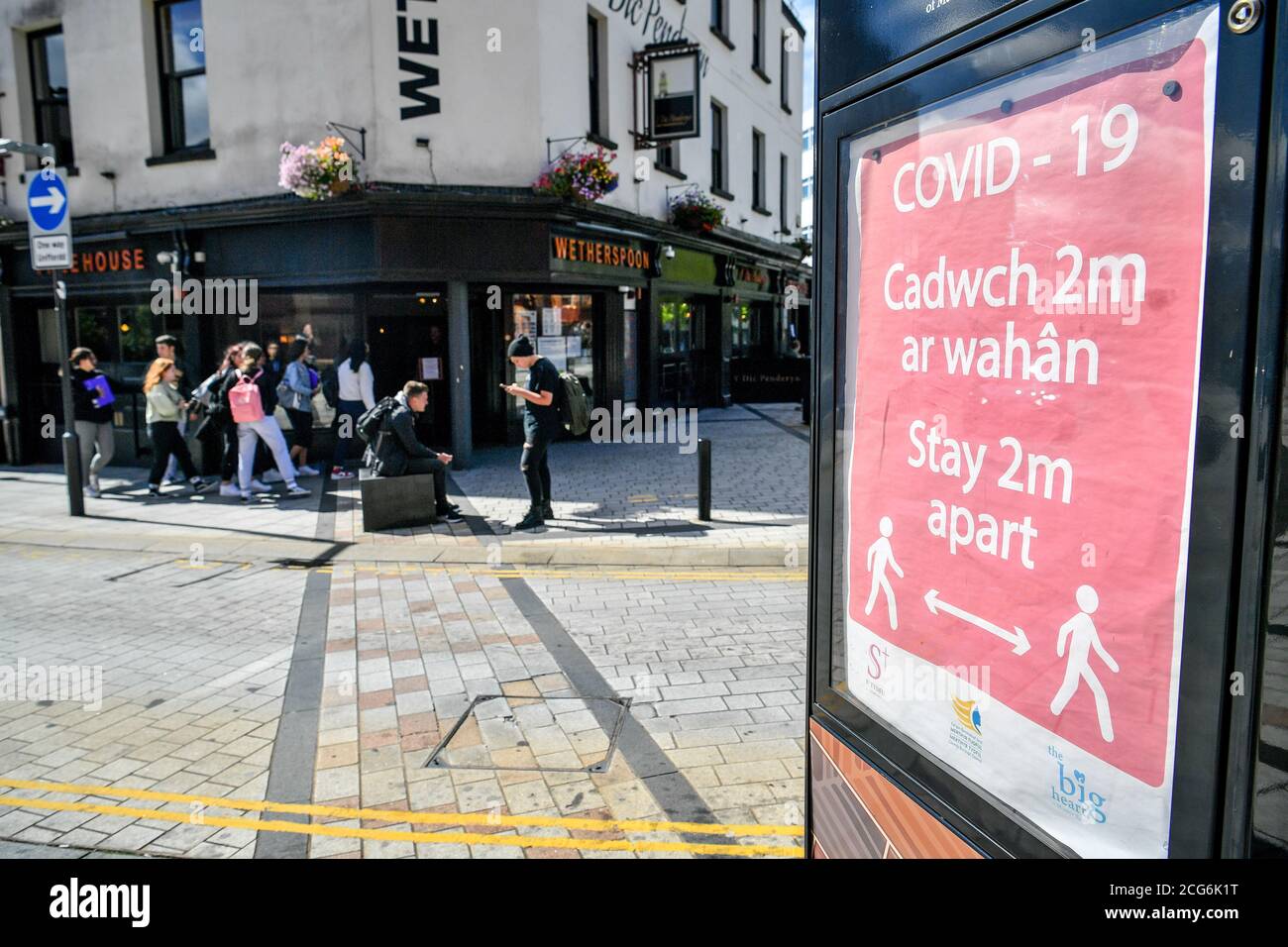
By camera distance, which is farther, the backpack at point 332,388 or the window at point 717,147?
the window at point 717,147

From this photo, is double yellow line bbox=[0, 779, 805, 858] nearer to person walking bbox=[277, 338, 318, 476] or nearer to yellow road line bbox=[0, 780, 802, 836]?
yellow road line bbox=[0, 780, 802, 836]

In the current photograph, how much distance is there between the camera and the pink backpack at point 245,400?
1112cm

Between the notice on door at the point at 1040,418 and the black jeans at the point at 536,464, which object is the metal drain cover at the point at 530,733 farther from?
the black jeans at the point at 536,464

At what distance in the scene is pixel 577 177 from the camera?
12.8m

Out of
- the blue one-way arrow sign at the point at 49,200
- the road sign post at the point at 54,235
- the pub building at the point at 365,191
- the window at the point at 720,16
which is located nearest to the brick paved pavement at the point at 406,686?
the road sign post at the point at 54,235

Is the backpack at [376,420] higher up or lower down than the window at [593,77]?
lower down

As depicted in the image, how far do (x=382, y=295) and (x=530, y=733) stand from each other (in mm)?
11019

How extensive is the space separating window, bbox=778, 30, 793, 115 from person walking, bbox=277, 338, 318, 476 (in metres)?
16.4

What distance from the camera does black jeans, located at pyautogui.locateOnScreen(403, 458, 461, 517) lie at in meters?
10.1

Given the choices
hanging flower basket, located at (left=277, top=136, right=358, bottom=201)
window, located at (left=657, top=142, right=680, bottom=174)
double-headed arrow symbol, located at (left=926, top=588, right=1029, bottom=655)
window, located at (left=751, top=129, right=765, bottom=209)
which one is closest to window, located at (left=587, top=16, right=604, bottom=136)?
window, located at (left=657, top=142, right=680, bottom=174)

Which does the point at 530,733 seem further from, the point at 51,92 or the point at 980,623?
the point at 51,92

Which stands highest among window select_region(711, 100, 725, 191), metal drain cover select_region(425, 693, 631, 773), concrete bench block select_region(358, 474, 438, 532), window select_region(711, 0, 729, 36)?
window select_region(711, 0, 729, 36)

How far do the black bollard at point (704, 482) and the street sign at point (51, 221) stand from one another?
7.72 metres
